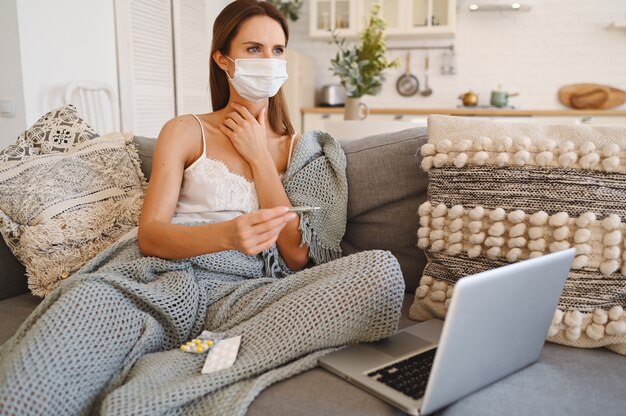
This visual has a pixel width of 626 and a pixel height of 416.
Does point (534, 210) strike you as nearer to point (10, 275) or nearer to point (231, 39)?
point (231, 39)

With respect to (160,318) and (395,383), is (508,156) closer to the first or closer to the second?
(395,383)

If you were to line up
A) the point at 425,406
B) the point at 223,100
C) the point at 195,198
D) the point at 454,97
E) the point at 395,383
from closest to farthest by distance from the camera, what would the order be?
the point at 425,406
the point at 395,383
the point at 195,198
the point at 223,100
the point at 454,97

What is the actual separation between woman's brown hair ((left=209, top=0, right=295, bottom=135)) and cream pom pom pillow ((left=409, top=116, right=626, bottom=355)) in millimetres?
525

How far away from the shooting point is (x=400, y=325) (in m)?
1.21

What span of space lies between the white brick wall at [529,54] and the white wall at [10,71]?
308 cm

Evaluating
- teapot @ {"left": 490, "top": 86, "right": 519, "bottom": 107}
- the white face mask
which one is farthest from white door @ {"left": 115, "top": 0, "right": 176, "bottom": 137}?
teapot @ {"left": 490, "top": 86, "right": 519, "bottom": 107}

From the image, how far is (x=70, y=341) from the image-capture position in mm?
854

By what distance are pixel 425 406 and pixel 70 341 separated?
56 centimetres

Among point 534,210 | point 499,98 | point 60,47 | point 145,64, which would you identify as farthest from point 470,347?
point 499,98

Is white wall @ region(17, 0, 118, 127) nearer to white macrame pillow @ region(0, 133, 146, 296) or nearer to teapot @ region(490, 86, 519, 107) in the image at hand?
white macrame pillow @ region(0, 133, 146, 296)

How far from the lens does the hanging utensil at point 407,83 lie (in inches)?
188

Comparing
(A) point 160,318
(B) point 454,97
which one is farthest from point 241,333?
(B) point 454,97

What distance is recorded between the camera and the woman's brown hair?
1.43 meters

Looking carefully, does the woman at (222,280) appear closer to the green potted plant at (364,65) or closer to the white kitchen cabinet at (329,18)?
the green potted plant at (364,65)
